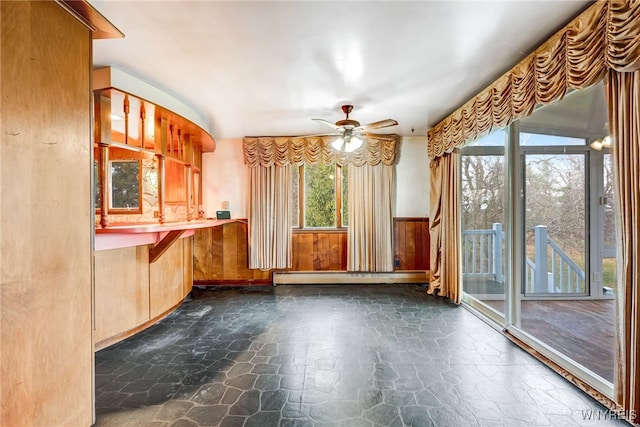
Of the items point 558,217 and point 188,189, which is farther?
point 188,189

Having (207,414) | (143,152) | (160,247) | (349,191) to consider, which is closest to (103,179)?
(143,152)

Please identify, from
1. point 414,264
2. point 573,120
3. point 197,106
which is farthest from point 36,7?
point 414,264

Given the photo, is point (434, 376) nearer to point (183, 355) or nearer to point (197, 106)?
point (183, 355)

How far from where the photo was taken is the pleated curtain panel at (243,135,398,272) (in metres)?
4.45

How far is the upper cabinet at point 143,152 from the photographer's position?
245 centimetres

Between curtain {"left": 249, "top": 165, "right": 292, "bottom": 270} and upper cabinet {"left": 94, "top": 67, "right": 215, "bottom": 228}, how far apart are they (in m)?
0.88

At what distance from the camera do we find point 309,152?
444cm

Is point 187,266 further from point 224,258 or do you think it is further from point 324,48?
point 324,48

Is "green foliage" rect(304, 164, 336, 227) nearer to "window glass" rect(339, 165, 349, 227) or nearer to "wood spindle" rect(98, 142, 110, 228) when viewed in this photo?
"window glass" rect(339, 165, 349, 227)

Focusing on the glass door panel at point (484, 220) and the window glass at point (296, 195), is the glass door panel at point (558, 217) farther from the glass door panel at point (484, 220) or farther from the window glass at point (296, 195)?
the window glass at point (296, 195)

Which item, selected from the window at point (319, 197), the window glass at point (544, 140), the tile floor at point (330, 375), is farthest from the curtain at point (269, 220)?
the window glass at point (544, 140)

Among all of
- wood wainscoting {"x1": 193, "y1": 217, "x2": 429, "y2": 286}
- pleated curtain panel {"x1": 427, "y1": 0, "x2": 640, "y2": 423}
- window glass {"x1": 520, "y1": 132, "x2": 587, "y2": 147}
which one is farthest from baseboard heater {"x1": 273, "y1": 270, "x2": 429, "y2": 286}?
pleated curtain panel {"x1": 427, "y1": 0, "x2": 640, "y2": 423}

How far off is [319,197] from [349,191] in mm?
571

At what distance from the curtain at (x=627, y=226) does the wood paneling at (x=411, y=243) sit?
298 cm
